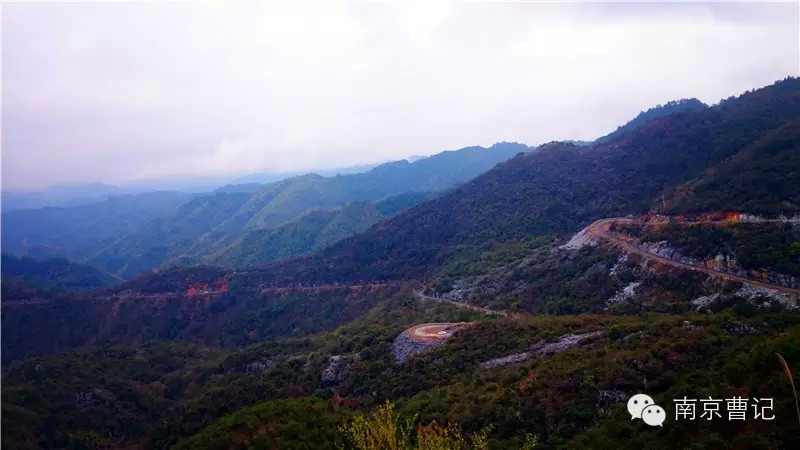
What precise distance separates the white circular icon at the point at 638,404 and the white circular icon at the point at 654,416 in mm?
281

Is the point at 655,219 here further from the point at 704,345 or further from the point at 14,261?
the point at 14,261

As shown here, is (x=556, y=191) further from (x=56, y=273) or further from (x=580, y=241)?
(x=56, y=273)

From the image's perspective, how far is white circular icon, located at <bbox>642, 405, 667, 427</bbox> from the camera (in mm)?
20062

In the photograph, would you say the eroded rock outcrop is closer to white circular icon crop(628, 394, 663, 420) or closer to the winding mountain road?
white circular icon crop(628, 394, 663, 420)

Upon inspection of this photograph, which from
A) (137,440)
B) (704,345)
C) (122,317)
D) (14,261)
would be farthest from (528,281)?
(14,261)

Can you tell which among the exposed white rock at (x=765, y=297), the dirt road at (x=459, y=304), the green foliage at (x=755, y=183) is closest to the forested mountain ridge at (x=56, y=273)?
the dirt road at (x=459, y=304)

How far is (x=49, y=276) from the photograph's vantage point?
150500 millimetres

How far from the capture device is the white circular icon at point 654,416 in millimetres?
20062

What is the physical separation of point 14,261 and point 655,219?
17496 centimetres

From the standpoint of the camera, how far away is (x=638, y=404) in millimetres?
22922

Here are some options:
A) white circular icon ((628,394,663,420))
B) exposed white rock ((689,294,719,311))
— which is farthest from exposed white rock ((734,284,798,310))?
white circular icon ((628,394,663,420))

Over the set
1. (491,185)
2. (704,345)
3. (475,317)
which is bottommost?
(475,317)

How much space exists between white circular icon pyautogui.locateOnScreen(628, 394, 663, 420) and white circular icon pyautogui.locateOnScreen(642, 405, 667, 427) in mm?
281

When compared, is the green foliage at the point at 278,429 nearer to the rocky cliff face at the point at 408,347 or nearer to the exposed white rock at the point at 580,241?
the rocky cliff face at the point at 408,347
